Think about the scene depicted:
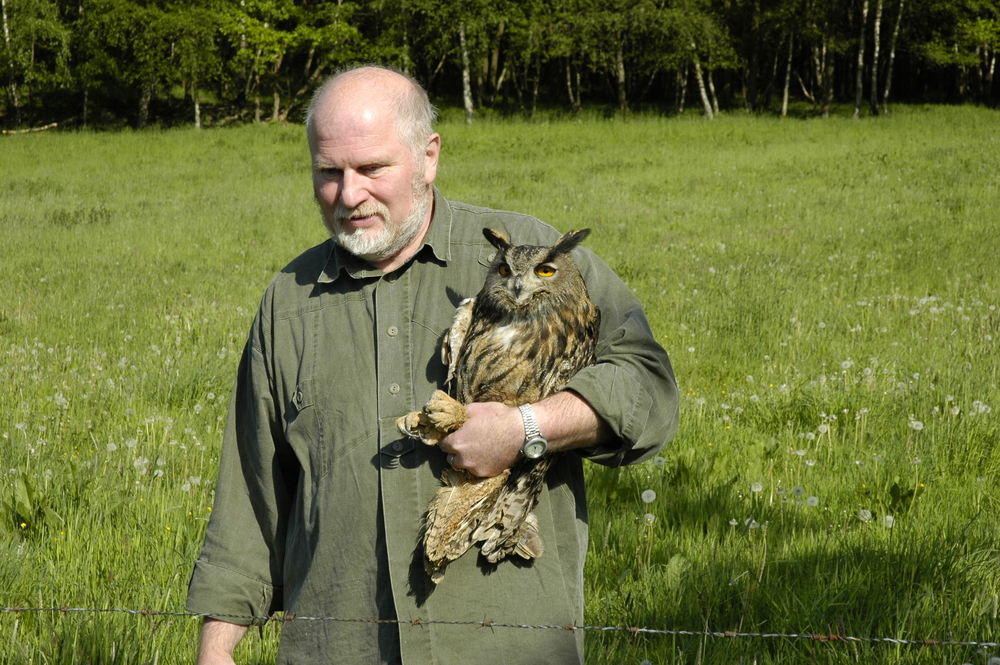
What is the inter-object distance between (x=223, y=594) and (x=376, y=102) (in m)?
1.76

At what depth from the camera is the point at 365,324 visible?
9.43 feet

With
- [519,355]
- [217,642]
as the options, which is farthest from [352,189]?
[217,642]

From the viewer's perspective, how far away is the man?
2580 mm

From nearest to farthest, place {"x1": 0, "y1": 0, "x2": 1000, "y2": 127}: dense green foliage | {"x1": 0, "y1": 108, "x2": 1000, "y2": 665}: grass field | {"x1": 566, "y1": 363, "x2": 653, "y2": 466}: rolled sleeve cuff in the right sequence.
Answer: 1. {"x1": 566, "y1": 363, "x2": 653, "y2": 466}: rolled sleeve cuff
2. {"x1": 0, "y1": 108, "x2": 1000, "y2": 665}: grass field
3. {"x1": 0, "y1": 0, "x2": 1000, "y2": 127}: dense green foliage

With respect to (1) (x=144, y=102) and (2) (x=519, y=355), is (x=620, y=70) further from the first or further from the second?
(2) (x=519, y=355)

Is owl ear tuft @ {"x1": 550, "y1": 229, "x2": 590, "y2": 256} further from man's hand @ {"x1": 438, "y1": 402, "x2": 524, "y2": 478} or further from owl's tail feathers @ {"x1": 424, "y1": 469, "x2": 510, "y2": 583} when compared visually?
owl's tail feathers @ {"x1": 424, "y1": 469, "x2": 510, "y2": 583}

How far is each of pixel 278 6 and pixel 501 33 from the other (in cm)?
1293

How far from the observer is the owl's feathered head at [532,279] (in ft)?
8.98

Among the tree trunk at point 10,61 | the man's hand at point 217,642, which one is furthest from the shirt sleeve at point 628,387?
the tree trunk at point 10,61

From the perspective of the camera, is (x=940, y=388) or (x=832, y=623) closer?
(x=832, y=623)

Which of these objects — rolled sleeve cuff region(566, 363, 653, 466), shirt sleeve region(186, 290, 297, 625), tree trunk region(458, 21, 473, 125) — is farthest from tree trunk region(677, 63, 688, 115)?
rolled sleeve cuff region(566, 363, 653, 466)

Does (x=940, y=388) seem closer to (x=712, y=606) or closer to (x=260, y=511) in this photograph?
(x=712, y=606)

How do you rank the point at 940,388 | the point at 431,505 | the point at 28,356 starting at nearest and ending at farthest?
the point at 431,505, the point at 940,388, the point at 28,356

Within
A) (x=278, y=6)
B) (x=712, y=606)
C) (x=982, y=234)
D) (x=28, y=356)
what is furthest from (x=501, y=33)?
(x=712, y=606)
